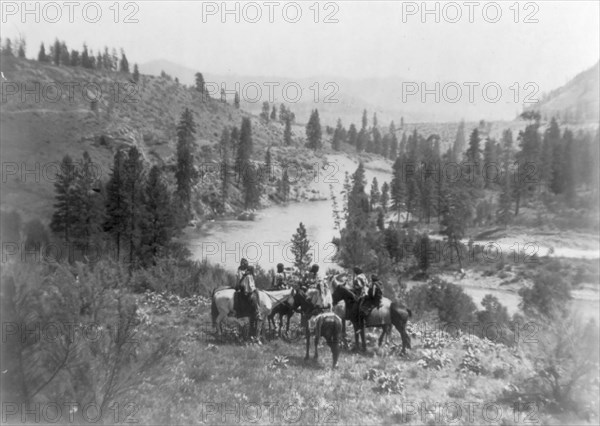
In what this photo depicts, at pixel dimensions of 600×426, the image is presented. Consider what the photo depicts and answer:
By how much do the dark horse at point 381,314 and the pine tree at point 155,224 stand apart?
22.0 meters

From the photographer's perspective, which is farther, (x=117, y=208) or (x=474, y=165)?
(x=474, y=165)

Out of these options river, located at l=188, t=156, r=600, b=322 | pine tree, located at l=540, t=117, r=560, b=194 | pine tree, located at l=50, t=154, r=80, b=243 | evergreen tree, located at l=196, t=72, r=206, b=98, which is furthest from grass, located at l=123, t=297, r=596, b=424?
evergreen tree, located at l=196, t=72, r=206, b=98

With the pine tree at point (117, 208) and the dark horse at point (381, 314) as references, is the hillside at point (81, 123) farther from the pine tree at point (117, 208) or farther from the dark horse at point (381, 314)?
the dark horse at point (381, 314)

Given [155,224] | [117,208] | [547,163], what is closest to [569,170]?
[547,163]

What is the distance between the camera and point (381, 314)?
1305 cm

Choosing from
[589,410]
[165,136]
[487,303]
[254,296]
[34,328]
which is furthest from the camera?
[165,136]

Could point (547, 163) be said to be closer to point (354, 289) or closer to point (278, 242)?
point (278, 242)

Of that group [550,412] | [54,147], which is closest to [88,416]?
[550,412]

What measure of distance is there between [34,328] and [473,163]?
10704 cm

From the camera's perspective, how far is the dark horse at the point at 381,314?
42.1 ft

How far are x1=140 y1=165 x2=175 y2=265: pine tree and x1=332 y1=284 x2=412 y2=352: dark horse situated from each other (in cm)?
2199

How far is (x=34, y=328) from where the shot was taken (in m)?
6.06

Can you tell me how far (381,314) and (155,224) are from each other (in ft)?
83.8

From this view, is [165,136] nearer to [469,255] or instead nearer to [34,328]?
[469,255]
